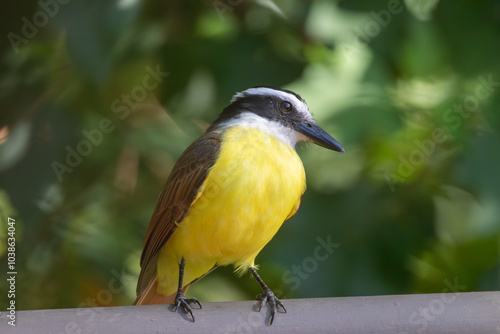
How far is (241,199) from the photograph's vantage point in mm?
2824

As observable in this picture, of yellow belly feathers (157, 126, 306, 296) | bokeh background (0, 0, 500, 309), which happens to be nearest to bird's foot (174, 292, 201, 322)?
yellow belly feathers (157, 126, 306, 296)

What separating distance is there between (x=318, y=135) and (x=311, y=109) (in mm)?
236

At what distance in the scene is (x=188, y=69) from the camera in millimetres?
3566

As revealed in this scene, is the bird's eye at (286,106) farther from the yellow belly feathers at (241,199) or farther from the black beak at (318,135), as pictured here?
the yellow belly feathers at (241,199)

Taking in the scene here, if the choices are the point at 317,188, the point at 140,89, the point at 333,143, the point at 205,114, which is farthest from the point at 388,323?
the point at 140,89

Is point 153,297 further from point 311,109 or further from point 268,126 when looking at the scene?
point 311,109

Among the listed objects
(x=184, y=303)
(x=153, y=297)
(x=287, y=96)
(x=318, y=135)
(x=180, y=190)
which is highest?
(x=287, y=96)

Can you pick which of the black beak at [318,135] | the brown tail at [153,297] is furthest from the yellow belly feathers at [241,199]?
the brown tail at [153,297]

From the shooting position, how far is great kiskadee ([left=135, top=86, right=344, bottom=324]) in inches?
112

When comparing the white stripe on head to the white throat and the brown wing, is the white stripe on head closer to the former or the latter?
the white throat

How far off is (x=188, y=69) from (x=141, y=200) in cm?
87

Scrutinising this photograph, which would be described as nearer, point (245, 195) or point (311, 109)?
point (245, 195)

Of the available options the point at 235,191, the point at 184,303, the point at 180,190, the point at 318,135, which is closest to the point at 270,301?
the point at 184,303

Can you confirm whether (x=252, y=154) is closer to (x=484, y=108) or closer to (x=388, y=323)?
(x=388, y=323)
